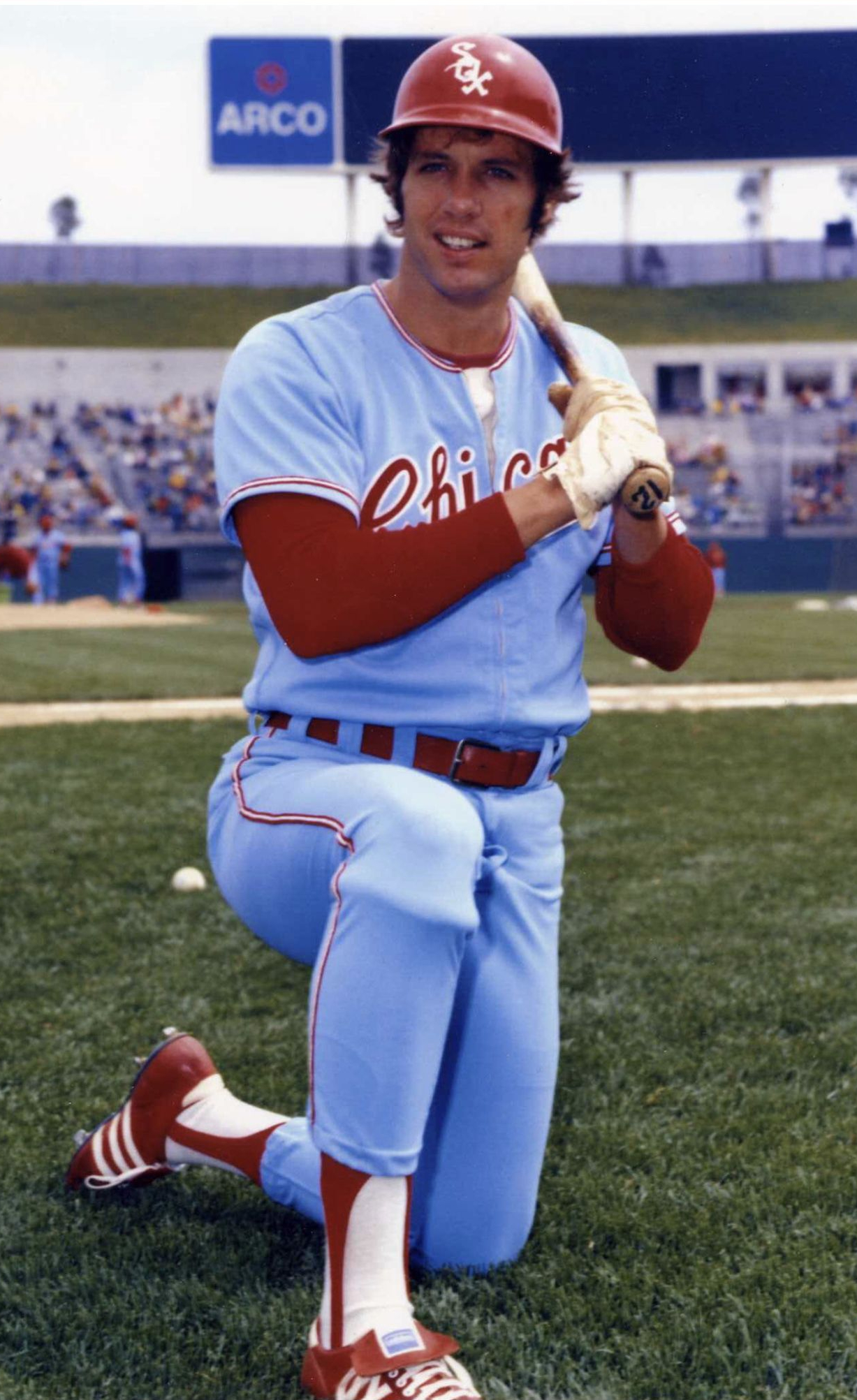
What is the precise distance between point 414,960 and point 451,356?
3.59 feet

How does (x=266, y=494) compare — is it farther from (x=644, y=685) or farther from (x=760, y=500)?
(x=760, y=500)

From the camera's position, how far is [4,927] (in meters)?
4.78

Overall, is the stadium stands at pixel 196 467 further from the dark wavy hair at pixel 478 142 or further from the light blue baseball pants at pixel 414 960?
the light blue baseball pants at pixel 414 960

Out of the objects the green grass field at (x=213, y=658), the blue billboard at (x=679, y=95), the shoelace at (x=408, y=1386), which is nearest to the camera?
the shoelace at (x=408, y=1386)

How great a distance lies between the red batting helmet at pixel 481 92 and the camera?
245 centimetres

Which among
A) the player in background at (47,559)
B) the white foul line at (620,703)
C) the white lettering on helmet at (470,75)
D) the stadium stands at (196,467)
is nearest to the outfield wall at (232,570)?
the player in background at (47,559)

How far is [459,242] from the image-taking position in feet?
8.21

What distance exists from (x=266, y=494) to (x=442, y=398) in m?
0.39

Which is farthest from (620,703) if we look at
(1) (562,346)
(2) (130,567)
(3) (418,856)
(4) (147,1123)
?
(2) (130,567)

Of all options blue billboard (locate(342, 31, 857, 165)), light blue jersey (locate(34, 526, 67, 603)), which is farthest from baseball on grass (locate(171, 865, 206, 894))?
blue billboard (locate(342, 31, 857, 165))

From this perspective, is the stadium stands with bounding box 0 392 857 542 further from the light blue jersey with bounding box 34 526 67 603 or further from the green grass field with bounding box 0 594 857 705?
the green grass field with bounding box 0 594 857 705

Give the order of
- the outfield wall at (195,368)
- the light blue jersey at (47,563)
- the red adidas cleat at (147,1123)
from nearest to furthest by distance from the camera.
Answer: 1. the red adidas cleat at (147,1123)
2. the light blue jersey at (47,563)
3. the outfield wall at (195,368)

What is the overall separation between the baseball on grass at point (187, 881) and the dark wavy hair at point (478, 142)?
2.93 m

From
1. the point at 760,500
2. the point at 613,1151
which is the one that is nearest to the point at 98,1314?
the point at 613,1151
